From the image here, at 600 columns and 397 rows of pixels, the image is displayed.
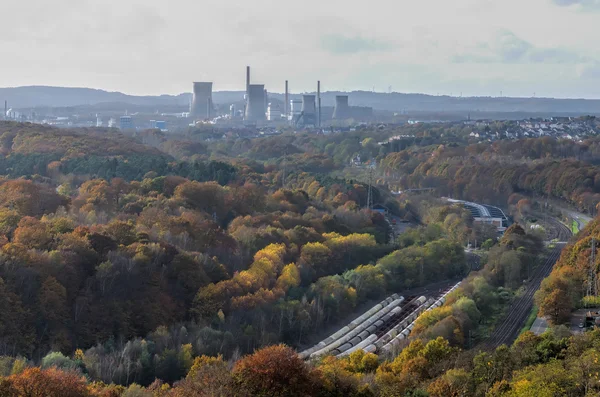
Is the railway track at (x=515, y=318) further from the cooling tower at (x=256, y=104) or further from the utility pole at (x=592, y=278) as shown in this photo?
the cooling tower at (x=256, y=104)

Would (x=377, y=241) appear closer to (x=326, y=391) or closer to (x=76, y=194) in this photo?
(x=76, y=194)

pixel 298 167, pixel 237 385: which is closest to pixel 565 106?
pixel 298 167

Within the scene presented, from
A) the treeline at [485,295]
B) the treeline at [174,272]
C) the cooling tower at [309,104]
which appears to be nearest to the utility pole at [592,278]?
the treeline at [485,295]

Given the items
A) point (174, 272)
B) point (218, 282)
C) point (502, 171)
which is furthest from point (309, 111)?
point (174, 272)

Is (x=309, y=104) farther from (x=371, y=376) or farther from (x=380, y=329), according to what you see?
(x=371, y=376)

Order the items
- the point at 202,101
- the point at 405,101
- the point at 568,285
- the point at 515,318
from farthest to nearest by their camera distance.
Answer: the point at 405,101 → the point at 202,101 → the point at 568,285 → the point at 515,318

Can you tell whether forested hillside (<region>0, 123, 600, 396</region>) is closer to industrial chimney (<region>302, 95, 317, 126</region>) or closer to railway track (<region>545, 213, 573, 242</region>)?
railway track (<region>545, 213, 573, 242</region>)
